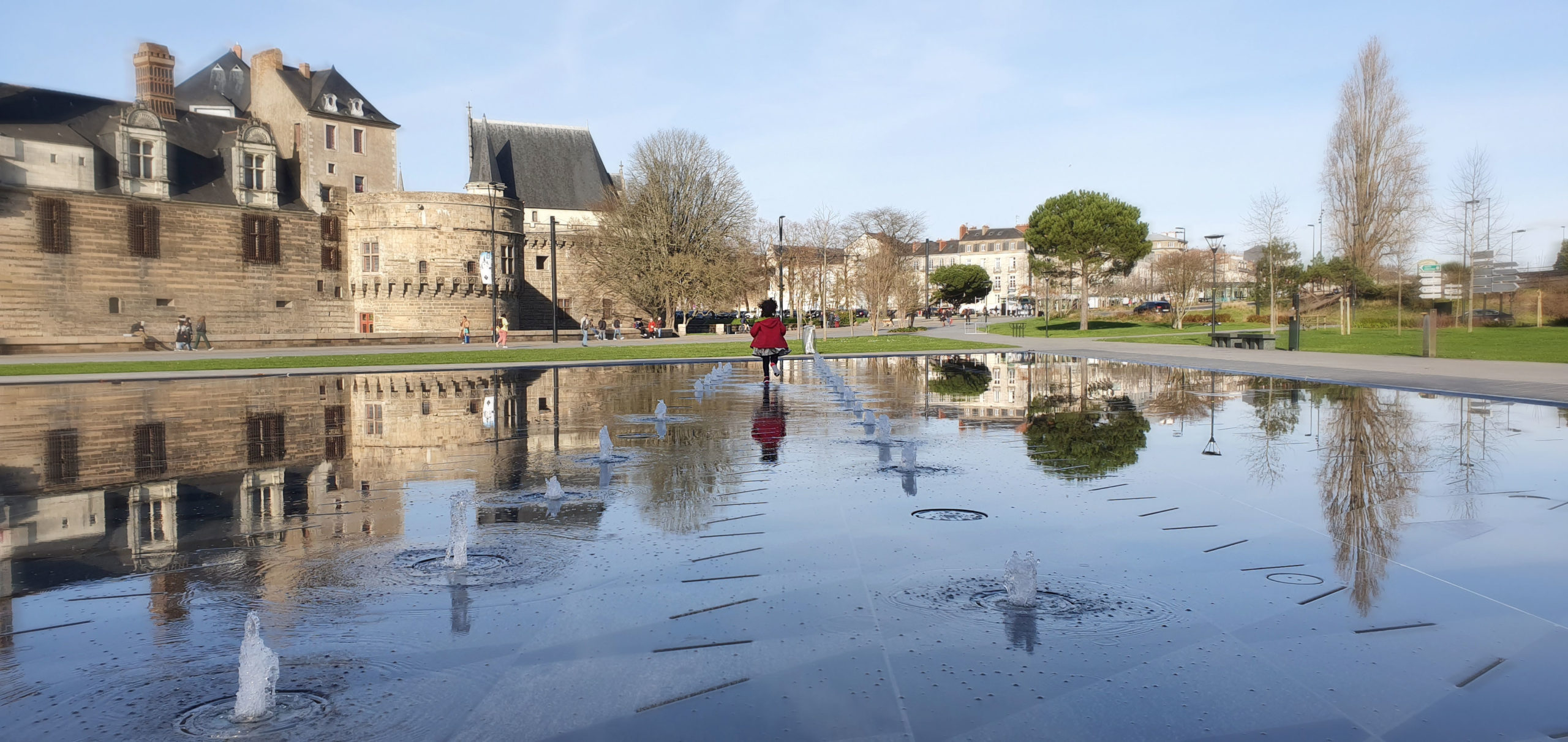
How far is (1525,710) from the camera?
373 centimetres

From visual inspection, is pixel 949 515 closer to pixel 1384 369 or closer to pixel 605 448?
pixel 605 448

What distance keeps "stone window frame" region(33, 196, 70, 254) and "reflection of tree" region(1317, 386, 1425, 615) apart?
5449 centimetres

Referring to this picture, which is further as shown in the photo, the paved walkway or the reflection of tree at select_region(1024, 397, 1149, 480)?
the paved walkway

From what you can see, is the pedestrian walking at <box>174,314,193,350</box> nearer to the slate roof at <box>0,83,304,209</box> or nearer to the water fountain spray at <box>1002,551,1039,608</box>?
the slate roof at <box>0,83,304,209</box>

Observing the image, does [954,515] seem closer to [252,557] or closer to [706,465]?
[706,465]

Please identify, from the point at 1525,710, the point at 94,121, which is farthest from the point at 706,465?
the point at 94,121

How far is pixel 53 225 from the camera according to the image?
1813 inches

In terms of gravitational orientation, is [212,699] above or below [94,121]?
below

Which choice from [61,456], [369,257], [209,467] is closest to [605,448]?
[209,467]

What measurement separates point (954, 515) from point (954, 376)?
16.6 meters

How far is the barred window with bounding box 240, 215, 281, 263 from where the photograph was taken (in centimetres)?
5384

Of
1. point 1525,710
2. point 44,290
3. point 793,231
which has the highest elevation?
point 793,231

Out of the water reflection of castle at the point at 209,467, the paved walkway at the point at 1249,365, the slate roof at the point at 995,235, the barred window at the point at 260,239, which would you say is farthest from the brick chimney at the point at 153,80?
the slate roof at the point at 995,235

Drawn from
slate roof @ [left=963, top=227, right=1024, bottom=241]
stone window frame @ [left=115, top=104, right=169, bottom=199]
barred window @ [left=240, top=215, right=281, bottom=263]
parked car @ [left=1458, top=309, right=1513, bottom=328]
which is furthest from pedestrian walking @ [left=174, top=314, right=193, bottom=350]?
slate roof @ [left=963, top=227, right=1024, bottom=241]
